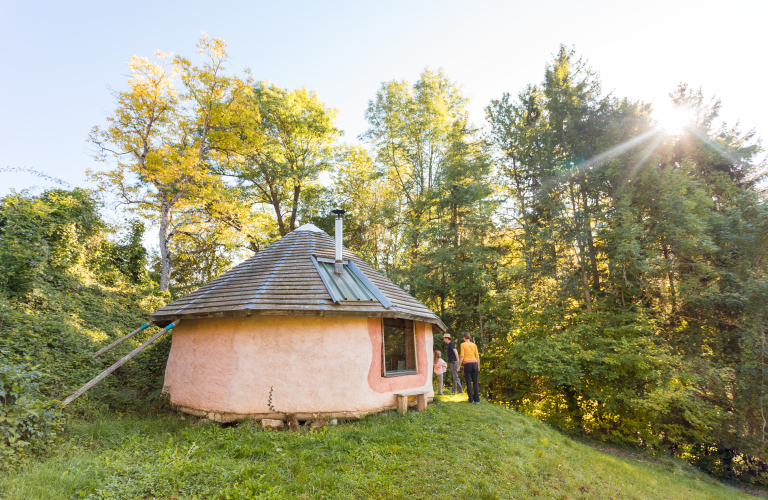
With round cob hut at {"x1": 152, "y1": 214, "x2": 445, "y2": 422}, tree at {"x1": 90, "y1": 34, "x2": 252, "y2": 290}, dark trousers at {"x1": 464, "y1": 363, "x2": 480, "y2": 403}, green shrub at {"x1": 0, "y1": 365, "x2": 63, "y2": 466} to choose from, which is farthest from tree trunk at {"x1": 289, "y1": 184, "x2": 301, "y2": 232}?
green shrub at {"x1": 0, "y1": 365, "x2": 63, "y2": 466}

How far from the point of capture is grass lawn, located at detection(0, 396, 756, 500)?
161 inches

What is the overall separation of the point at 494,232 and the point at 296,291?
41.4 ft

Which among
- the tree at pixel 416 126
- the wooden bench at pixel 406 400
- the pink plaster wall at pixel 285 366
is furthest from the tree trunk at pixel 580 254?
the pink plaster wall at pixel 285 366

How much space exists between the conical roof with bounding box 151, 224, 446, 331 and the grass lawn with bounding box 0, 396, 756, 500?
88.2 inches

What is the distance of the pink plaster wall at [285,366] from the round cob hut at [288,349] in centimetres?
2

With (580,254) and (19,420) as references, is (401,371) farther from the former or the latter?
(580,254)

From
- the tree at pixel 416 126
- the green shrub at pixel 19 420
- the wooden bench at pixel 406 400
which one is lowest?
the wooden bench at pixel 406 400

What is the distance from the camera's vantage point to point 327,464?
5.13 metres

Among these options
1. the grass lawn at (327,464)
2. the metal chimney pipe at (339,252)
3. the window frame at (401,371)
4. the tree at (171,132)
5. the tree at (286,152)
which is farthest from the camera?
the tree at (286,152)

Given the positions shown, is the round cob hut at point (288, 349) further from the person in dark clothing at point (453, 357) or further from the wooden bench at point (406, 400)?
the person in dark clothing at point (453, 357)

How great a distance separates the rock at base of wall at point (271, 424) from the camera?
6754mm

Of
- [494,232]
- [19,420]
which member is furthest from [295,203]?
[19,420]

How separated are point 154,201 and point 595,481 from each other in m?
18.5

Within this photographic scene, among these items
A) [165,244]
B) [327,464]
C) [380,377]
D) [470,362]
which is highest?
[165,244]
